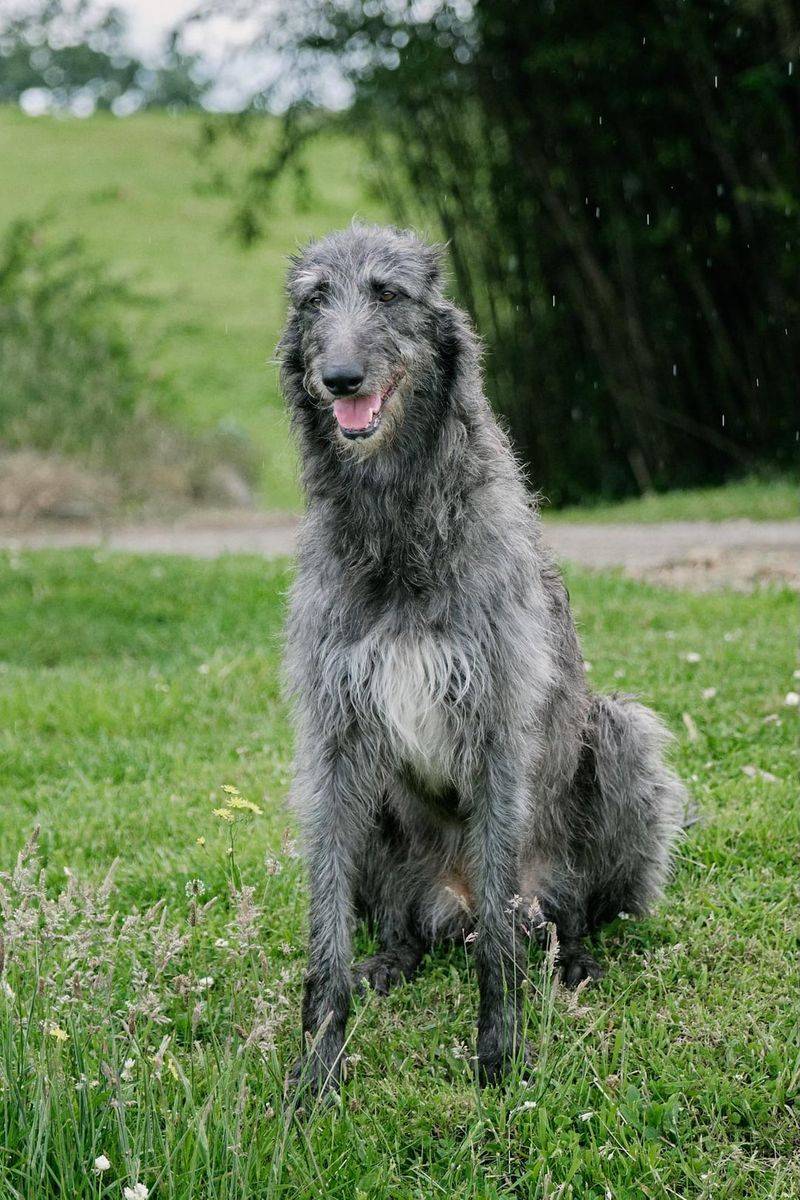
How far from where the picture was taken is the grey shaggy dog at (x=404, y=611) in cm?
302

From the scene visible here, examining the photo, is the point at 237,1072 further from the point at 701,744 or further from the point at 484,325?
the point at 484,325

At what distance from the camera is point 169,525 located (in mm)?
12977

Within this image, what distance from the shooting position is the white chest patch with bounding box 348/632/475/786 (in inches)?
119

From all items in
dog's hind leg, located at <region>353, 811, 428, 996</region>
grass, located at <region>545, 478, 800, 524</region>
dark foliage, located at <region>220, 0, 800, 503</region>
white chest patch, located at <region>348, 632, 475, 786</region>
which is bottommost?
dog's hind leg, located at <region>353, 811, 428, 996</region>

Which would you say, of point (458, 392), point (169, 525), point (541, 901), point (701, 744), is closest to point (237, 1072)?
point (541, 901)

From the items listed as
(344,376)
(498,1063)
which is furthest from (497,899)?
(344,376)

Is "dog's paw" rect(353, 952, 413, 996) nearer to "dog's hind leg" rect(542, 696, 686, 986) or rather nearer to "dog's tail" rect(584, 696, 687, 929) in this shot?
"dog's hind leg" rect(542, 696, 686, 986)

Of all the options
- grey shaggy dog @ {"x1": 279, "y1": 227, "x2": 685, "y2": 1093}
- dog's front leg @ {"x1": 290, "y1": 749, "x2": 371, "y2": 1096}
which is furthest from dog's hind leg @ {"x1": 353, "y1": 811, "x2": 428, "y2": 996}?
dog's front leg @ {"x1": 290, "y1": 749, "x2": 371, "y2": 1096}

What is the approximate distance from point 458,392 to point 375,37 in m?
10.1

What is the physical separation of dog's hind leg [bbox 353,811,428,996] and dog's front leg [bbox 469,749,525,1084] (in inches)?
15.3

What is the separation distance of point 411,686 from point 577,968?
3.45 ft

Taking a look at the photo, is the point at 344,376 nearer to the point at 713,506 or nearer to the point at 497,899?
the point at 497,899

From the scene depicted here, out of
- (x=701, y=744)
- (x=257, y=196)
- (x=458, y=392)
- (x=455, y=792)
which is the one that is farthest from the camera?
(x=257, y=196)

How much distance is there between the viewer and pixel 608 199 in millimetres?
11969
